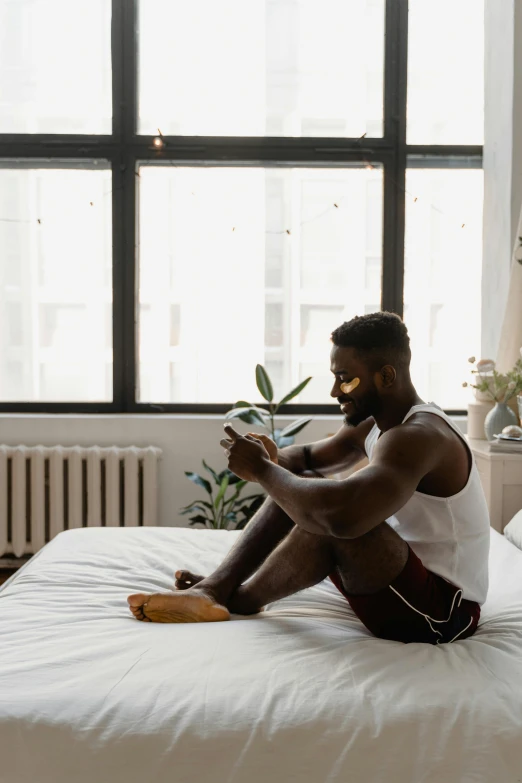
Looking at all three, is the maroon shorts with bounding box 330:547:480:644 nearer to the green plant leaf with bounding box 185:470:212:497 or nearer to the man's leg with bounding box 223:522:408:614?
the man's leg with bounding box 223:522:408:614

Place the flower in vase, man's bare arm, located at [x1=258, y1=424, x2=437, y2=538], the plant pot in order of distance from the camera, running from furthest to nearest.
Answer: the flower in vase, the plant pot, man's bare arm, located at [x1=258, y1=424, x2=437, y2=538]

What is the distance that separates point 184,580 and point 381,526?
1.78 ft

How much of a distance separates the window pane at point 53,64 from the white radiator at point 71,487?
62.0 inches

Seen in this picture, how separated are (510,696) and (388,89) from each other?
3.19 metres

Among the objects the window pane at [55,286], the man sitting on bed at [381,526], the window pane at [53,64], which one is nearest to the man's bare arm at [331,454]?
the man sitting on bed at [381,526]

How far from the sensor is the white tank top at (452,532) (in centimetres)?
164

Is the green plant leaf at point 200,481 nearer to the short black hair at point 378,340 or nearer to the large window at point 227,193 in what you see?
→ the large window at point 227,193

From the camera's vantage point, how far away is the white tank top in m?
1.64

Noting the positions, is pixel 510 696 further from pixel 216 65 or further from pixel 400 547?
pixel 216 65

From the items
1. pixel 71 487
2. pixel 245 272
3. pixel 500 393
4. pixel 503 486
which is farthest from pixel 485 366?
pixel 71 487

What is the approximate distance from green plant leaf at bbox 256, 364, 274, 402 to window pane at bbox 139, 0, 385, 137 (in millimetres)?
1205

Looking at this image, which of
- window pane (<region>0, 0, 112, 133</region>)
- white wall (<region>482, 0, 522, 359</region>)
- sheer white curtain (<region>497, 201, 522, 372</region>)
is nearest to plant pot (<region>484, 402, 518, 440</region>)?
sheer white curtain (<region>497, 201, 522, 372</region>)

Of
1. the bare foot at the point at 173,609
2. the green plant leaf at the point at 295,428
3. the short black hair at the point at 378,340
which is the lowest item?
the bare foot at the point at 173,609

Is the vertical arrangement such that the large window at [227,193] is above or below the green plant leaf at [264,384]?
above
